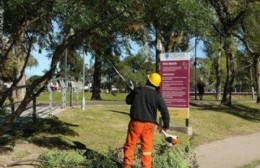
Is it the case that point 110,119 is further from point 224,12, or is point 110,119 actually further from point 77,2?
point 224,12

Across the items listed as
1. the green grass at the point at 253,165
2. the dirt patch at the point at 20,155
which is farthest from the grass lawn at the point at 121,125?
the green grass at the point at 253,165

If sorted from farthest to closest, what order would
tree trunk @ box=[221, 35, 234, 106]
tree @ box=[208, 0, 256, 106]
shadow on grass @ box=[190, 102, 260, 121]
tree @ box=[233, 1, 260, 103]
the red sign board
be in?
tree @ box=[233, 1, 260, 103] → tree trunk @ box=[221, 35, 234, 106] → tree @ box=[208, 0, 256, 106] → shadow on grass @ box=[190, 102, 260, 121] → the red sign board

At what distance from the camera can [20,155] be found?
1159 centimetres

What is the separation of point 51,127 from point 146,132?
197 inches

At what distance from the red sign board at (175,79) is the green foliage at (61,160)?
8222mm

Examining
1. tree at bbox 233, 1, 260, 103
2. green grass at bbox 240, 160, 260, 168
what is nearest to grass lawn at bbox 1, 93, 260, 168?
green grass at bbox 240, 160, 260, 168

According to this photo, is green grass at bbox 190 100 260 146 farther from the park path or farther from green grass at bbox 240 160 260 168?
green grass at bbox 240 160 260 168

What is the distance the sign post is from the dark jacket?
27.7ft

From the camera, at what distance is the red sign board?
61.8 ft

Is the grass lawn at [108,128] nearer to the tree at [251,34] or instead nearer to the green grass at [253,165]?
the green grass at [253,165]

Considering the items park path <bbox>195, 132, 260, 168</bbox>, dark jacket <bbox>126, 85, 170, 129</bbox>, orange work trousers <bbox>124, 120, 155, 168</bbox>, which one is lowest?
park path <bbox>195, 132, 260, 168</bbox>

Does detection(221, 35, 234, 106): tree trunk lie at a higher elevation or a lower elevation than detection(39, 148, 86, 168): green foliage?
higher

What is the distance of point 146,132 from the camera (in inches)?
405

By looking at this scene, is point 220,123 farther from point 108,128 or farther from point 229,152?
point 108,128
